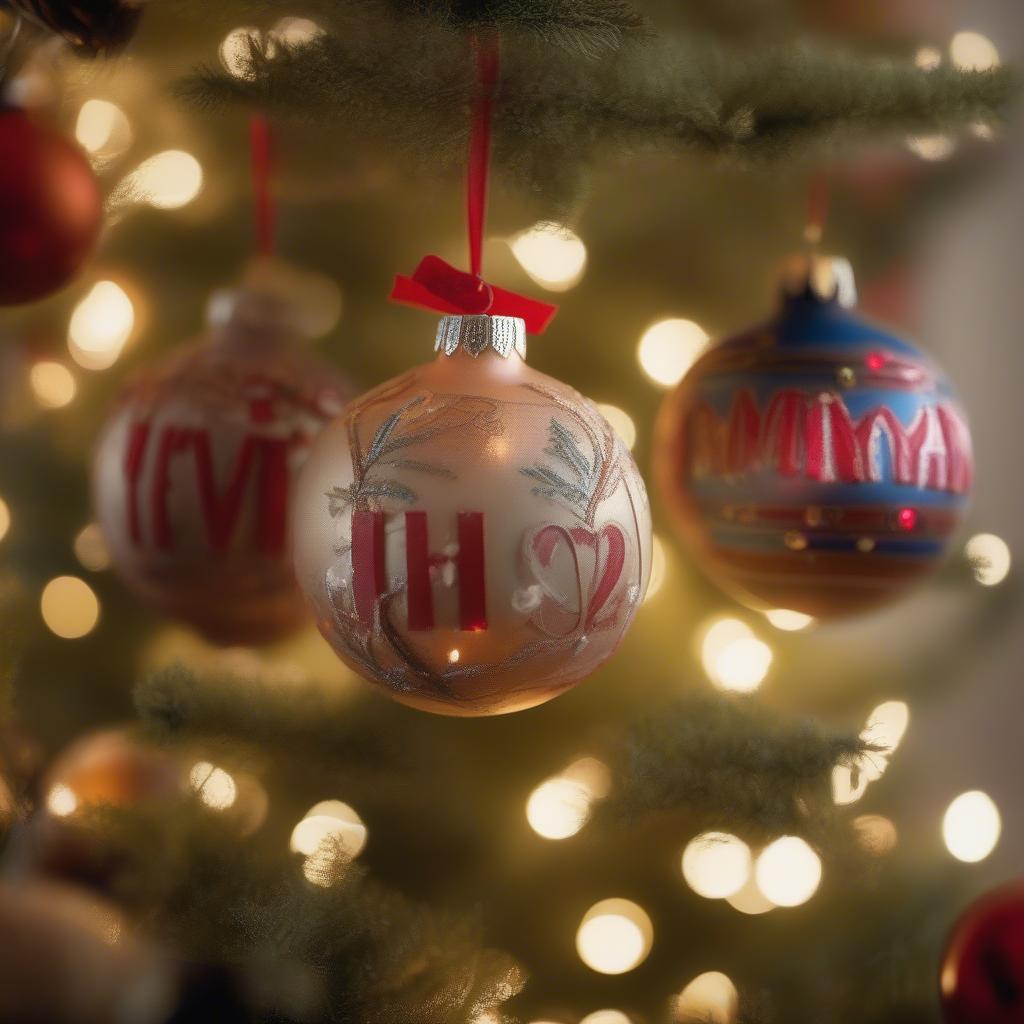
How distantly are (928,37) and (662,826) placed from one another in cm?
95

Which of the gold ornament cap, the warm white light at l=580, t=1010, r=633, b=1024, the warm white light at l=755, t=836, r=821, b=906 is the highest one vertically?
the gold ornament cap

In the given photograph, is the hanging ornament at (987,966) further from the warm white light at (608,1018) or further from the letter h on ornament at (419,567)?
the letter h on ornament at (419,567)

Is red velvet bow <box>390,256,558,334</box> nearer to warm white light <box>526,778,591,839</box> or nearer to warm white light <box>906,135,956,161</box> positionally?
warm white light <box>526,778,591,839</box>

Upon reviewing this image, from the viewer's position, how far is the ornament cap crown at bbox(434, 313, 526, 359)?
57 centimetres

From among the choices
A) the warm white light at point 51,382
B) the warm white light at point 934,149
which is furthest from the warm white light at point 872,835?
the warm white light at point 51,382

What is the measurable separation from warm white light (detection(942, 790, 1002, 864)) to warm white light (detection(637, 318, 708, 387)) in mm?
609

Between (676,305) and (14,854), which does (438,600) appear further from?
(676,305)

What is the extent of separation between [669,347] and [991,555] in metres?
0.44

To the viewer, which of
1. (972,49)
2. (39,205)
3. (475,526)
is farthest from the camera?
(972,49)

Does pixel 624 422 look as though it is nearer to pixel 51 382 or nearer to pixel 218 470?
pixel 218 470

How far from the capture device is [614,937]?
113 cm

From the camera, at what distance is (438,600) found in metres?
0.52

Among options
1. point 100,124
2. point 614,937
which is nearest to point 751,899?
point 614,937

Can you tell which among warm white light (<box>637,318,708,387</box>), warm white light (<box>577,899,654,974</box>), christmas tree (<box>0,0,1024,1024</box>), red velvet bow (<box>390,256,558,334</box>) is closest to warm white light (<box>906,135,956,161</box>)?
christmas tree (<box>0,0,1024,1024</box>)
